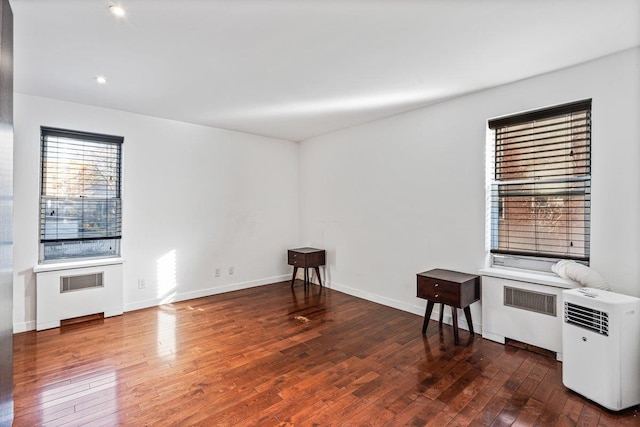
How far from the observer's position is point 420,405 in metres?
2.12

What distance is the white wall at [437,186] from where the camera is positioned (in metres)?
2.47

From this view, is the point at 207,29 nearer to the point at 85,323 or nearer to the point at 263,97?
the point at 263,97

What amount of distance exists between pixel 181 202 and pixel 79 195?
1204mm

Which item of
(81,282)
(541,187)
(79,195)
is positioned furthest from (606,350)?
(79,195)

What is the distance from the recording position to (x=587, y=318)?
222 cm

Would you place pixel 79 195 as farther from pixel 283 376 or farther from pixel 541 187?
pixel 541 187

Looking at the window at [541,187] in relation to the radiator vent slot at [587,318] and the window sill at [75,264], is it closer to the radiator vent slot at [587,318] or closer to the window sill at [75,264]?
the radiator vent slot at [587,318]

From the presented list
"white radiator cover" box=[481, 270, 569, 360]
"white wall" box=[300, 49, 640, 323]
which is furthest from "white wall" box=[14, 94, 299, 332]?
"white radiator cover" box=[481, 270, 569, 360]

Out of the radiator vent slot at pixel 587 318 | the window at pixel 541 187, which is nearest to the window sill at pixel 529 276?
the window at pixel 541 187

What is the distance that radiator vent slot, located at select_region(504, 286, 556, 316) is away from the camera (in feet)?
9.04

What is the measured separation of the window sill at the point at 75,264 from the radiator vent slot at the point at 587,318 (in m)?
4.80

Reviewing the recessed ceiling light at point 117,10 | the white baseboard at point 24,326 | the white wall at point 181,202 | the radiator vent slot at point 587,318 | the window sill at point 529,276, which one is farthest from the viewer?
the white wall at point 181,202

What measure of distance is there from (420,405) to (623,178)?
2445 millimetres

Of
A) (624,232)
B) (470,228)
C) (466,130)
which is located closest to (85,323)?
(470,228)
